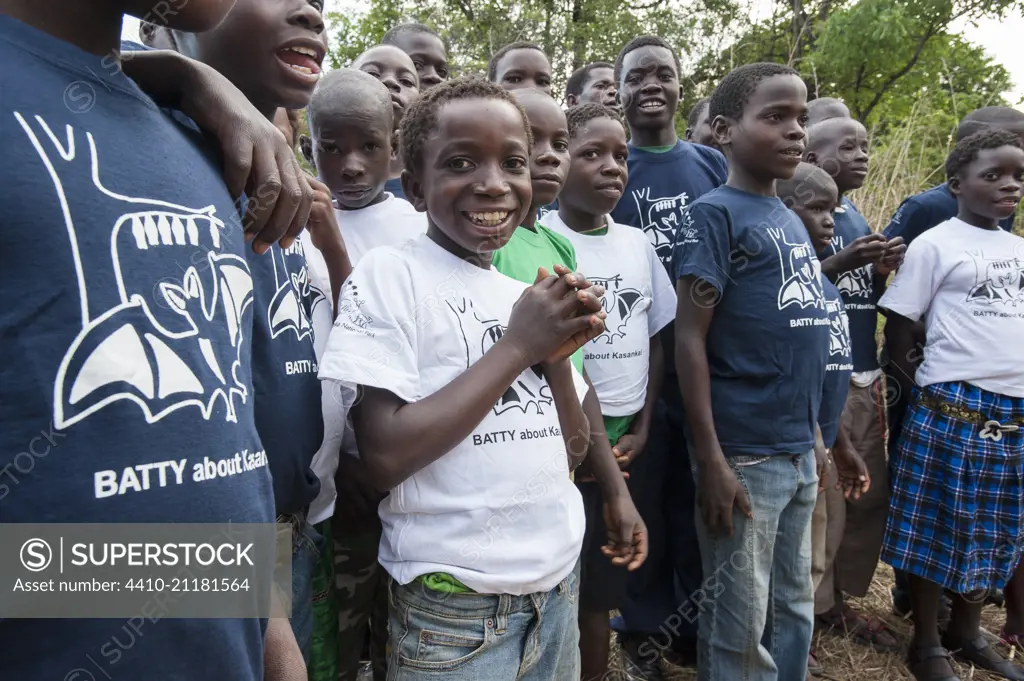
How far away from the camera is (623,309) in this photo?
7.99 ft

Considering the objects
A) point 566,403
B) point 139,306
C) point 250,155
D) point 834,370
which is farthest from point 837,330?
point 139,306

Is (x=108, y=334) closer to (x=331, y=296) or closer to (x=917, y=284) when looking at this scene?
(x=331, y=296)

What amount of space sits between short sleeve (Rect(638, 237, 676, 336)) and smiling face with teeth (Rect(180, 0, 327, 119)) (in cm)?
141

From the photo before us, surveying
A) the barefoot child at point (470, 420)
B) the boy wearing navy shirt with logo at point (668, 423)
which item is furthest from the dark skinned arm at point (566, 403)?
the boy wearing navy shirt with logo at point (668, 423)

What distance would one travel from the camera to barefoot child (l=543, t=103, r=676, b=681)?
2414 mm

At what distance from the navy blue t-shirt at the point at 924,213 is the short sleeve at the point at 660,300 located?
157 centimetres

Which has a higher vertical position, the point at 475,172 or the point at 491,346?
the point at 475,172

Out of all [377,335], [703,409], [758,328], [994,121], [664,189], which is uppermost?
[994,121]

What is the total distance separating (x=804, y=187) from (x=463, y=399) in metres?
2.10

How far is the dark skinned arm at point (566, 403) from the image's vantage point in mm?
1565

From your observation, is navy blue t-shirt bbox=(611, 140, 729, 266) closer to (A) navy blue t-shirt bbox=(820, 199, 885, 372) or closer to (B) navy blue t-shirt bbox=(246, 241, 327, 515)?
(A) navy blue t-shirt bbox=(820, 199, 885, 372)

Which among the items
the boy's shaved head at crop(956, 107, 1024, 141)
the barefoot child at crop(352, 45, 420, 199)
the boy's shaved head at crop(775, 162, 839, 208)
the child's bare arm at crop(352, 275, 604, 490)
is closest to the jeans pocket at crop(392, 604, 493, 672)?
the child's bare arm at crop(352, 275, 604, 490)

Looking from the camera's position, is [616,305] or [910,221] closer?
[616,305]

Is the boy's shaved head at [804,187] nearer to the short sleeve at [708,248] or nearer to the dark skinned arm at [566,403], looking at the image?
the short sleeve at [708,248]
